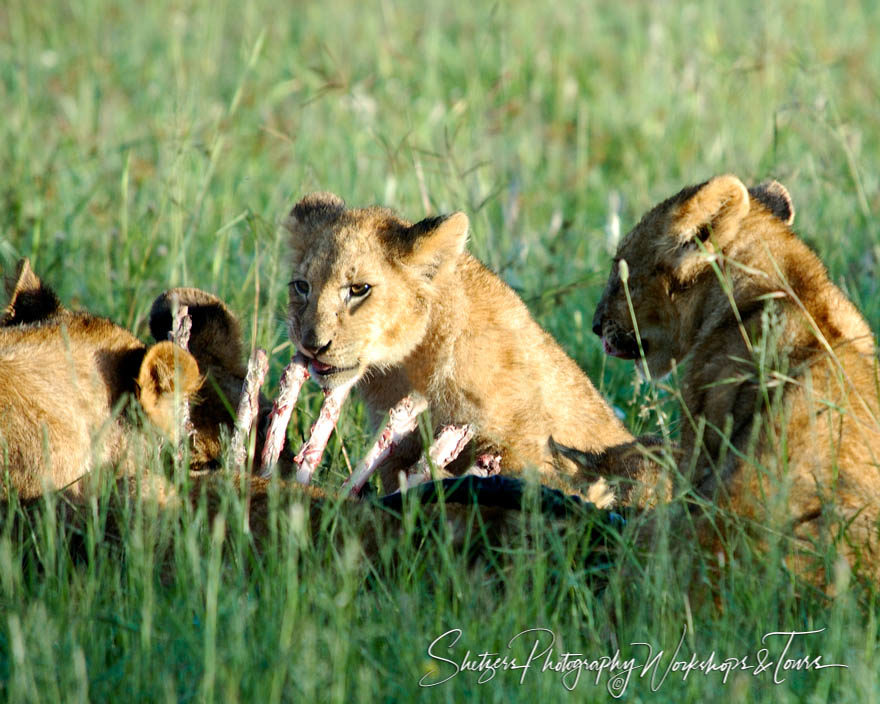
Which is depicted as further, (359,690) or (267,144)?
(267,144)

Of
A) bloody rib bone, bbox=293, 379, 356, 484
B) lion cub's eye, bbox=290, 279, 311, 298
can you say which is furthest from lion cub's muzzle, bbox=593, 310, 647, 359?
lion cub's eye, bbox=290, 279, 311, 298

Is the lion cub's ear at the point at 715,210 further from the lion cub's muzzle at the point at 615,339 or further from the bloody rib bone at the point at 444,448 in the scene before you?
the bloody rib bone at the point at 444,448

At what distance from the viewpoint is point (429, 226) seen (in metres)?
4.50

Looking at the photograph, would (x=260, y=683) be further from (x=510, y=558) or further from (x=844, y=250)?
(x=844, y=250)

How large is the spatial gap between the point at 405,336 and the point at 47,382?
138 centimetres

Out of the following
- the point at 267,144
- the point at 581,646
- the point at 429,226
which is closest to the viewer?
the point at 581,646

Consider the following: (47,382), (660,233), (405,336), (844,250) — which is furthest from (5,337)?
(844,250)

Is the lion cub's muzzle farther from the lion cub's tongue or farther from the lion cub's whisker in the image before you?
the lion cub's tongue

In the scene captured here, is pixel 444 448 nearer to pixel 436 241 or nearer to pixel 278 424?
pixel 278 424

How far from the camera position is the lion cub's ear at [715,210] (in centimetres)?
401

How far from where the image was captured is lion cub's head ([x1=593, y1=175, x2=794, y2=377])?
405 centimetres

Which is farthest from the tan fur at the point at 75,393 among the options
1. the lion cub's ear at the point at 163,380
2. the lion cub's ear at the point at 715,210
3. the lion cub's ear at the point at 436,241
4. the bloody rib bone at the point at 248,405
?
the lion cub's ear at the point at 715,210

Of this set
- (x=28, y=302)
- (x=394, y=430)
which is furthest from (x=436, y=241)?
(x=28, y=302)

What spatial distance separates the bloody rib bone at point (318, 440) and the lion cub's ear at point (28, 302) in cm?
92
